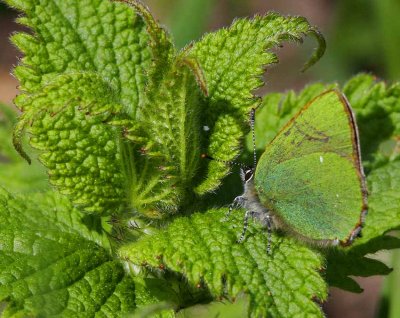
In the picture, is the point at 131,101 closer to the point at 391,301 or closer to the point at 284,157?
the point at 284,157

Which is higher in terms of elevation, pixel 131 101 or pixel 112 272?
pixel 131 101

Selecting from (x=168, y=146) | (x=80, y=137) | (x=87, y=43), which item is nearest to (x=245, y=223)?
(x=168, y=146)

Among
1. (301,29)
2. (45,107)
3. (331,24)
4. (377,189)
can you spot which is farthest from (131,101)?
(331,24)

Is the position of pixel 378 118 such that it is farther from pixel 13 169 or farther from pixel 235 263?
pixel 13 169

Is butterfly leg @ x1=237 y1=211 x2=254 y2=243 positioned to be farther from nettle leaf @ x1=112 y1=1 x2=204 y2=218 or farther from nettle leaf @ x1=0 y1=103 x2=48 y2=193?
nettle leaf @ x1=0 y1=103 x2=48 y2=193

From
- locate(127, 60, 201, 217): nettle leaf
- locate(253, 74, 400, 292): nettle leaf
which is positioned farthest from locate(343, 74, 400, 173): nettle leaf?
locate(127, 60, 201, 217): nettle leaf

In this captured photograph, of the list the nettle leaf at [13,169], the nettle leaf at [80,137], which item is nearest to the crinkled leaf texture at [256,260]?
the nettle leaf at [80,137]

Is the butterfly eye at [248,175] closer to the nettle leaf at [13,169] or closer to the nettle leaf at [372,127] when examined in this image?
the nettle leaf at [372,127]
